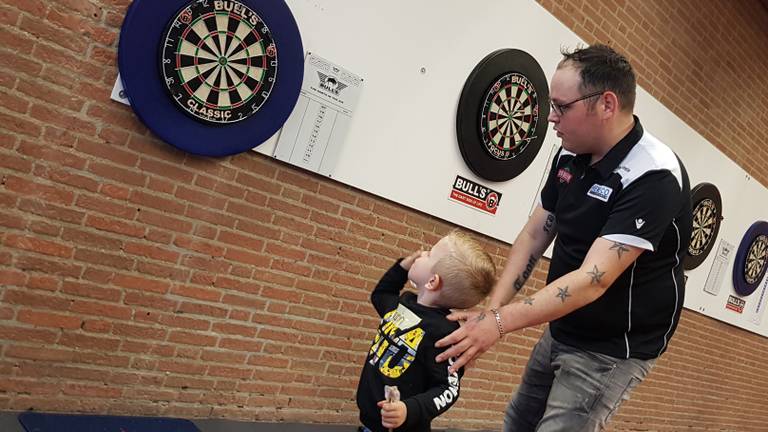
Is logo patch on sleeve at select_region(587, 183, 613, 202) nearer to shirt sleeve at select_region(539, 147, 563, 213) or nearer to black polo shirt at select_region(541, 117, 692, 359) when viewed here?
black polo shirt at select_region(541, 117, 692, 359)

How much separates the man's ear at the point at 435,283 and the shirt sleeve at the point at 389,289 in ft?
0.78

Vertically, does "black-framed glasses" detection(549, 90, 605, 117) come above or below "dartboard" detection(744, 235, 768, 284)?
below

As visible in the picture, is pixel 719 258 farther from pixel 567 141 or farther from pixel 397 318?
pixel 397 318

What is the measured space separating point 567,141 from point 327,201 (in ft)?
4.93

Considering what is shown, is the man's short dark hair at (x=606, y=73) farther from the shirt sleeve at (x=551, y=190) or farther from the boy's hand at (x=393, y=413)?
the boy's hand at (x=393, y=413)

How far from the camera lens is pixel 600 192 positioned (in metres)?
2.39

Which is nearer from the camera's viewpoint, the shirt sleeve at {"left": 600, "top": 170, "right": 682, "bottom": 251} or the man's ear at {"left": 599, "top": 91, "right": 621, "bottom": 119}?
the shirt sleeve at {"left": 600, "top": 170, "right": 682, "bottom": 251}

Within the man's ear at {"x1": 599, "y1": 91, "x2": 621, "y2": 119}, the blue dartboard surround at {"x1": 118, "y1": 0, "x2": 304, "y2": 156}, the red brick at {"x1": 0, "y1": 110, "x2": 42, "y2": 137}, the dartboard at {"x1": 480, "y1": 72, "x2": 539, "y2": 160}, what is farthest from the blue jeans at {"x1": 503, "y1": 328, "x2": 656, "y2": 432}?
the red brick at {"x1": 0, "y1": 110, "x2": 42, "y2": 137}

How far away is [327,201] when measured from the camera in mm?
3623

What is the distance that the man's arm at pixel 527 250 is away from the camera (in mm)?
2752

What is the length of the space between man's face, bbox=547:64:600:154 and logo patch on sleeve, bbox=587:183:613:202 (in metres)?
0.15

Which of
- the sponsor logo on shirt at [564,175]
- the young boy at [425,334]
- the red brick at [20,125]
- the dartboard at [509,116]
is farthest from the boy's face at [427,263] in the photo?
the dartboard at [509,116]

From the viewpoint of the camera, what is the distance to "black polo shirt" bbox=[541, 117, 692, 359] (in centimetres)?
225

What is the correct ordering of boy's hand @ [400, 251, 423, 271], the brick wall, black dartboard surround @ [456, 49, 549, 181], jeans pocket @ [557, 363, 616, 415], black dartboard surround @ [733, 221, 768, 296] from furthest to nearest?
black dartboard surround @ [733, 221, 768, 296] < black dartboard surround @ [456, 49, 549, 181] < the brick wall < boy's hand @ [400, 251, 423, 271] < jeans pocket @ [557, 363, 616, 415]
